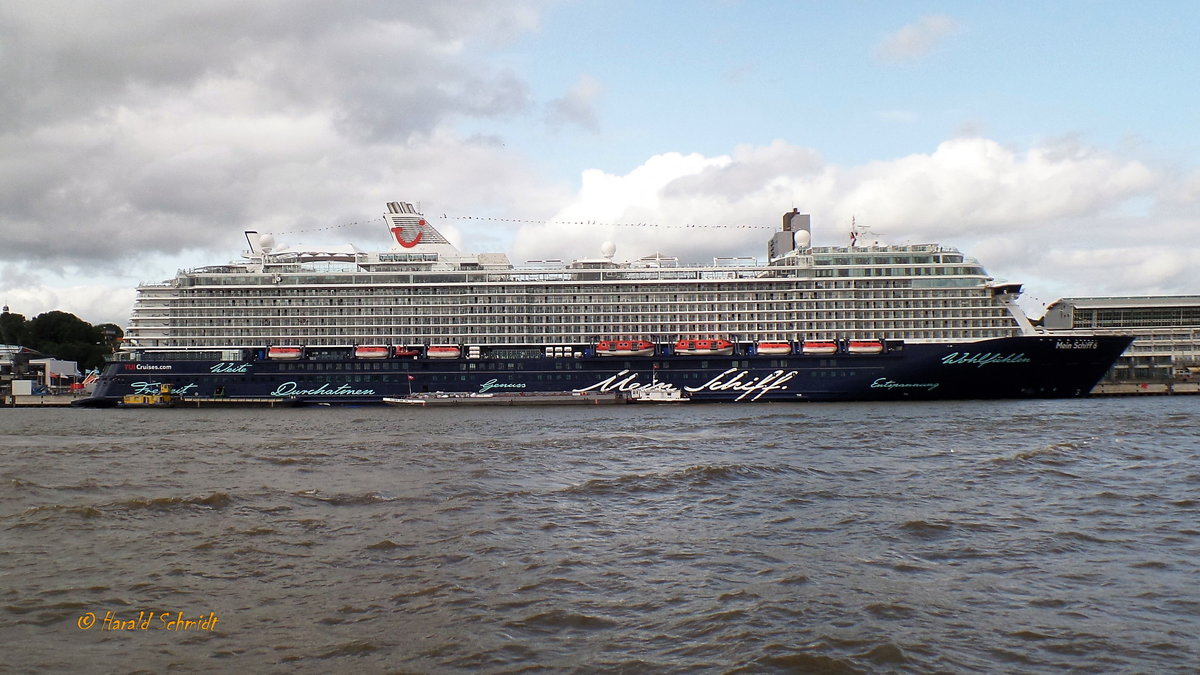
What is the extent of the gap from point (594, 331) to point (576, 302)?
227 centimetres

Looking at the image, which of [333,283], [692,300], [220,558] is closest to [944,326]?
[692,300]

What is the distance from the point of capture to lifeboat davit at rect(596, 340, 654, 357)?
52.6 meters

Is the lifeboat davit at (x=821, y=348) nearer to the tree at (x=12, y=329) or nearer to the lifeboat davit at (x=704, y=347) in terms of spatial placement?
the lifeboat davit at (x=704, y=347)

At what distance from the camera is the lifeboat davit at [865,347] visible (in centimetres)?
5078

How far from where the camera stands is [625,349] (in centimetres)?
5269

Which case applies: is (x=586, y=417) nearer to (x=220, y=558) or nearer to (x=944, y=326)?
(x=944, y=326)

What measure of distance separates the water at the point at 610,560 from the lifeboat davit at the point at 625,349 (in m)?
27.1

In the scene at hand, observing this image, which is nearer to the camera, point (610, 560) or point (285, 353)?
point (610, 560)

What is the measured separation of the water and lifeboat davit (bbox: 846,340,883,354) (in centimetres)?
2532

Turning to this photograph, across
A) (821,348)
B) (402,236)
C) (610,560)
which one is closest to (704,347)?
(821,348)

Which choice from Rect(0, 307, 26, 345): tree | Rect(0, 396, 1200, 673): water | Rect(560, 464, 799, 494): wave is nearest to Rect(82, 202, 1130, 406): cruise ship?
Rect(0, 396, 1200, 673): water

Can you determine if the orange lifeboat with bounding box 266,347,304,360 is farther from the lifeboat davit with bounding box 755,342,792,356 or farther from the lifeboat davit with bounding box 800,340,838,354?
the lifeboat davit with bounding box 800,340,838,354

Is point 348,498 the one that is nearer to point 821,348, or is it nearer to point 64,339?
point 821,348

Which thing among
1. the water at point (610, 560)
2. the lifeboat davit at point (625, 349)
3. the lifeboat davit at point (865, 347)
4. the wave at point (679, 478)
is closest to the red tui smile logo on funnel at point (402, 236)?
the lifeboat davit at point (625, 349)
